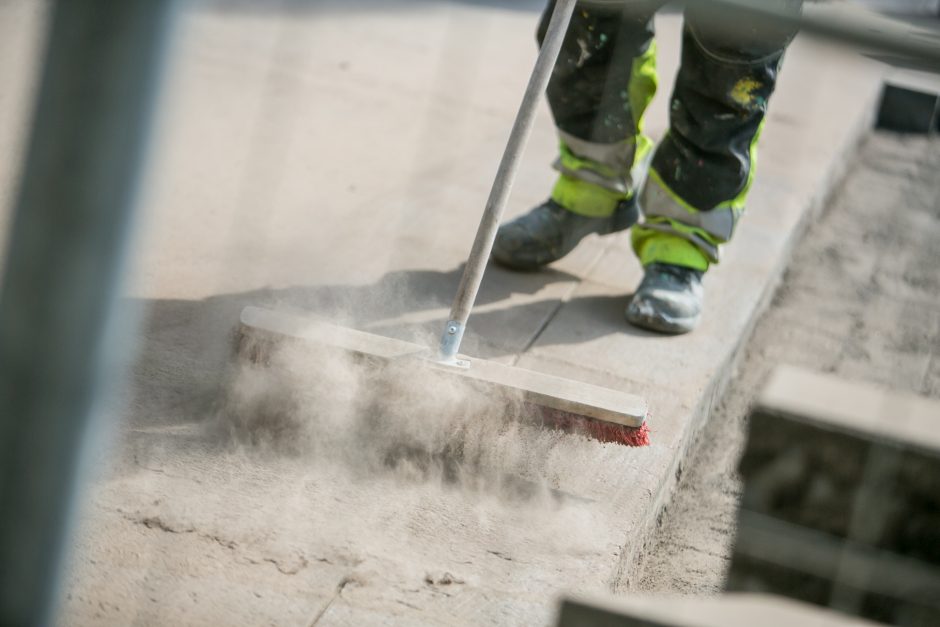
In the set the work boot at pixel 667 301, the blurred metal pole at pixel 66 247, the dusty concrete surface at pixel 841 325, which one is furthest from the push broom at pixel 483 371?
the blurred metal pole at pixel 66 247

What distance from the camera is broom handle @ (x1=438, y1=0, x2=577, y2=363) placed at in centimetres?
209

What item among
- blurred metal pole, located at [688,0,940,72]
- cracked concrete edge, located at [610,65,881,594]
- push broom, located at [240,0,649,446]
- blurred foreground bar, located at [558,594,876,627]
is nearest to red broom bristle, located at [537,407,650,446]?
push broom, located at [240,0,649,446]

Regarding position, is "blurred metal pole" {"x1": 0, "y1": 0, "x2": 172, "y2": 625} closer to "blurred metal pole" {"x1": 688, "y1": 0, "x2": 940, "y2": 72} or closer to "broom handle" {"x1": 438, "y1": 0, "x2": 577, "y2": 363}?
"blurred metal pole" {"x1": 688, "y1": 0, "x2": 940, "y2": 72}

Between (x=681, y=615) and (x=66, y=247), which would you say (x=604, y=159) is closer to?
(x=681, y=615)

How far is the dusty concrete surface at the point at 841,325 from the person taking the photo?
6.98 ft

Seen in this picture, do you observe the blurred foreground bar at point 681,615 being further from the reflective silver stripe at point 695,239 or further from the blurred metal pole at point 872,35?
the reflective silver stripe at point 695,239

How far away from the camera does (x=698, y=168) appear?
2.60 meters

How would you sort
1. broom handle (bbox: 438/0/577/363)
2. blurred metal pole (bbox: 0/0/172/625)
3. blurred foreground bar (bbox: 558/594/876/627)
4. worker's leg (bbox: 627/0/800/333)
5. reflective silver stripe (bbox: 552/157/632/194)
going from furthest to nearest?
reflective silver stripe (bbox: 552/157/632/194) → worker's leg (bbox: 627/0/800/333) → broom handle (bbox: 438/0/577/363) → blurred foreground bar (bbox: 558/594/876/627) → blurred metal pole (bbox: 0/0/172/625)

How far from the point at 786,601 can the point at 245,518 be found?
0.86 meters

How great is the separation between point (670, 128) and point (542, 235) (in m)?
0.39

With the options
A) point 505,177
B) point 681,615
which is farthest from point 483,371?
point 681,615

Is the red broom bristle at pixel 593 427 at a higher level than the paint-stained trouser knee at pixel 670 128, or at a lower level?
lower

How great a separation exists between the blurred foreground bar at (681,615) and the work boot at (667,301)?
1514mm

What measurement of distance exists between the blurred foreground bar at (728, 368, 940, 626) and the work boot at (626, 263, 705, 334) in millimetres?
1344
